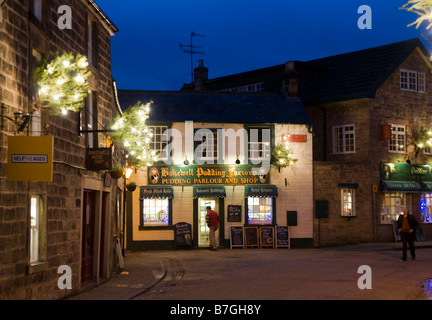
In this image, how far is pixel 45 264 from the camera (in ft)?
35.9

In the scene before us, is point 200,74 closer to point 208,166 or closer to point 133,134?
point 208,166

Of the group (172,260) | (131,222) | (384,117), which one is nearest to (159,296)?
(172,260)

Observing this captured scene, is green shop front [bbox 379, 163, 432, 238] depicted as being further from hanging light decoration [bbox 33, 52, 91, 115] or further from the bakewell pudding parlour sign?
hanging light decoration [bbox 33, 52, 91, 115]

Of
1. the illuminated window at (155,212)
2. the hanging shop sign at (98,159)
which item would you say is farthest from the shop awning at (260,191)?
the hanging shop sign at (98,159)

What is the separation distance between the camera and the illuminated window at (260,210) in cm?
2697

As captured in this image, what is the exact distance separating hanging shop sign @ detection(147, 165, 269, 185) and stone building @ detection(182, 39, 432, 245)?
2.89m

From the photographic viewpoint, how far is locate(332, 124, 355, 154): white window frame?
2988cm

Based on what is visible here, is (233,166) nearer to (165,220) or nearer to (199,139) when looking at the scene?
(199,139)

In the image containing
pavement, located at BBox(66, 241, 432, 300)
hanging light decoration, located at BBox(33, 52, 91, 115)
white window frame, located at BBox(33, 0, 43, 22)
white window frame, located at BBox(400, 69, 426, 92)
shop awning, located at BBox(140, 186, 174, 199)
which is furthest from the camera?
white window frame, located at BBox(400, 69, 426, 92)

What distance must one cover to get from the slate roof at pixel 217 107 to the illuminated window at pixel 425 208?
785 centimetres

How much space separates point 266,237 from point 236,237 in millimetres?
1292

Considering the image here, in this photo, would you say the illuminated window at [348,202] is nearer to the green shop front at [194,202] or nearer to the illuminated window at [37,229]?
the green shop front at [194,202]

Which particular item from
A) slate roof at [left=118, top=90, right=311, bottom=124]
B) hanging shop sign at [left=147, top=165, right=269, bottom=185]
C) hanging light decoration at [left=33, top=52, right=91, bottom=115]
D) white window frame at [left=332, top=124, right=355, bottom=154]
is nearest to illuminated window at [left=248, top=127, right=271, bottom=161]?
slate roof at [left=118, top=90, right=311, bottom=124]
